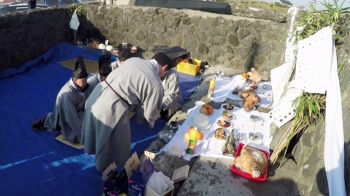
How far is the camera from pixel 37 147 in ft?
13.2

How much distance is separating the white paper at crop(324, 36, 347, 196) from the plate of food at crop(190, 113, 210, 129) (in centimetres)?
186

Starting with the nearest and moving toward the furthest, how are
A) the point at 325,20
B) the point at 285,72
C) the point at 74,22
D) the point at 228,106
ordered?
1. the point at 325,20
2. the point at 285,72
3. the point at 228,106
4. the point at 74,22

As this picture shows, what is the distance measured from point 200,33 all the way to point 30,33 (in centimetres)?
394

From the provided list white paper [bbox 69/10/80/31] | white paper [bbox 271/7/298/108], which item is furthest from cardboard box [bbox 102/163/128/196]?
white paper [bbox 69/10/80/31]

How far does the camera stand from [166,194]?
9.30 ft

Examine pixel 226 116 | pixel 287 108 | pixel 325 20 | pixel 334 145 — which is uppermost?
pixel 325 20

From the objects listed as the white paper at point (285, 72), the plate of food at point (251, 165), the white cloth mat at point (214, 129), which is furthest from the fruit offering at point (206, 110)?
the plate of food at point (251, 165)

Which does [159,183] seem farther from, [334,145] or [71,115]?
[71,115]

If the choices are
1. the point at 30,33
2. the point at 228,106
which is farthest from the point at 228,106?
the point at 30,33

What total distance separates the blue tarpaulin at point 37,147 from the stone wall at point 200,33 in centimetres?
117

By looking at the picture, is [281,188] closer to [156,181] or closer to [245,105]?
[156,181]

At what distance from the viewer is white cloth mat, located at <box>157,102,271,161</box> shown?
3721 millimetres

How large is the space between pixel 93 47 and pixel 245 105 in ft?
15.1

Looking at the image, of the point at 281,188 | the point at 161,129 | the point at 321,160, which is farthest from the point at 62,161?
the point at 321,160
